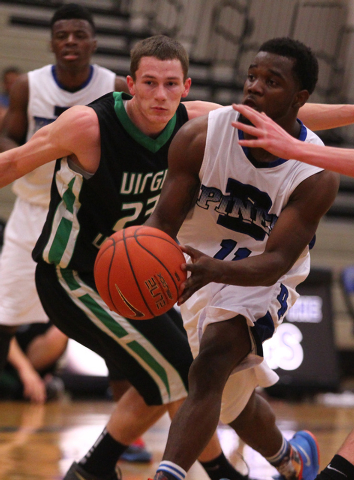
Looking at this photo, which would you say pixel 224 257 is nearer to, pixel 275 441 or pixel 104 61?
pixel 275 441

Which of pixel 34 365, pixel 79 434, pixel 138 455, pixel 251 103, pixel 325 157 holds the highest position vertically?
pixel 251 103

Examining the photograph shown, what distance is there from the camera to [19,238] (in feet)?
14.8

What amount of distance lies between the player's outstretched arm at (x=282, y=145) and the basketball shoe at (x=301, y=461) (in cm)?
154

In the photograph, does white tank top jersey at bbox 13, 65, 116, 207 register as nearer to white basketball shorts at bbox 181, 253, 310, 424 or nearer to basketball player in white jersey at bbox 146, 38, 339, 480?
basketball player in white jersey at bbox 146, 38, 339, 480

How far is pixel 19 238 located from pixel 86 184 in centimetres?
146

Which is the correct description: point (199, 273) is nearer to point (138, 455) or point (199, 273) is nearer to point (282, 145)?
point (282, 145)

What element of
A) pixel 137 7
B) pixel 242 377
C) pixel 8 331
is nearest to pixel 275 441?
pixel 242 377

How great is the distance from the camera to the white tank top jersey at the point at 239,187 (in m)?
2.79

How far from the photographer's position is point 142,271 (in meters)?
2.50

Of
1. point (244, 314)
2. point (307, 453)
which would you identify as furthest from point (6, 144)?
point (307, 453)

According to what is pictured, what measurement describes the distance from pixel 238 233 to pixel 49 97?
197 centimetres

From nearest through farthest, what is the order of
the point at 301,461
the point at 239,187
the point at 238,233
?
the point at 239,187 → the point at 238,233 → the point at 301,461

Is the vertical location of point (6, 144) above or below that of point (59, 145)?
below

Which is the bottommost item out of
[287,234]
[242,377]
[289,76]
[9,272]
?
[9,272]
